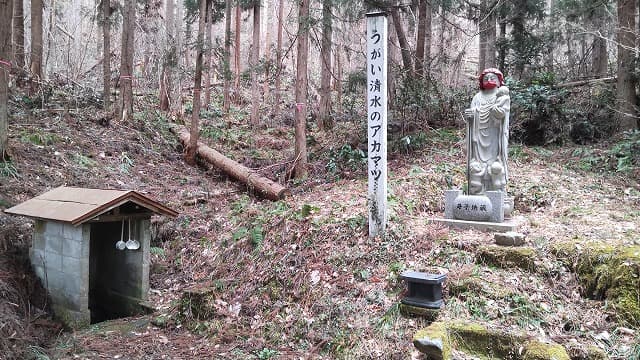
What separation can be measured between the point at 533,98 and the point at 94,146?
11.7 meters

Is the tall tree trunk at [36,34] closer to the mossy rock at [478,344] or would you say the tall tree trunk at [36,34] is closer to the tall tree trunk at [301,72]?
the tall tree trunk at [301,72]

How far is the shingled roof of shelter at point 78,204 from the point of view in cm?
664

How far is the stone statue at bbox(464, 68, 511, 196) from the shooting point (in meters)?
7.61

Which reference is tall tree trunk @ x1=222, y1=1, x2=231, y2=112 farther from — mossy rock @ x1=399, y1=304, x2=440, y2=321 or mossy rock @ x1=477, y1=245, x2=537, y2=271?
mossy rock @ x1=399, y1=304, x2=440, y2=321

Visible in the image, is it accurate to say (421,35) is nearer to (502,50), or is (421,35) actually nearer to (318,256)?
(502,50)

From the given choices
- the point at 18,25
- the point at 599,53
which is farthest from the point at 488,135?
the point at 18,25

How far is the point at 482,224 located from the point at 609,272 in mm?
1846

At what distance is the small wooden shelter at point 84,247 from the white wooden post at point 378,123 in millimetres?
3245

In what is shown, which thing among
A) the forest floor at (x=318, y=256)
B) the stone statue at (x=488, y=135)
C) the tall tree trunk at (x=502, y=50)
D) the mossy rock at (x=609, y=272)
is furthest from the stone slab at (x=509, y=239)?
the tall tree trunk at (x=502, y=50)

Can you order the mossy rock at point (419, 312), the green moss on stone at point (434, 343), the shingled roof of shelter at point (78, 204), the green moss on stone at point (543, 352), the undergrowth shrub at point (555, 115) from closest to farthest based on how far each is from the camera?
→ 1. the green moss on stone at point (543, 352)
2. the green moss on stone at point (434, 343)
3. the mossy rock at point (419, 312)
4. the shingled roof of shelter at point (78, 204)
5. the undergrowth shrub at point (555, 115)

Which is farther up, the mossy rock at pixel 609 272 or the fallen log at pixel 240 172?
the fallen log at pixel 240 172

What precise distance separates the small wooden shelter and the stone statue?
4.98 metres

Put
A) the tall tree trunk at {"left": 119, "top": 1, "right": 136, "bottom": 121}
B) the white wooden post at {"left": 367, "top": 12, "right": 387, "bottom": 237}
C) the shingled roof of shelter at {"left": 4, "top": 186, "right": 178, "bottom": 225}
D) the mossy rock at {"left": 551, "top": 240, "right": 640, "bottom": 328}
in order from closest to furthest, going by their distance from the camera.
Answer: the mossy rock at {"left": 551, "top": 240, "right": 640, "bottom": 328} < the shingled roof of shelter at {"left": 4, "top": 186, "right": 178, "bottom": 225} < the white wooden post at {"left": 367, "top": 12, "right": 387, "bottom": 237} < the tall tree trunk at {"left": 119, "top": 1, "right": 136, "bottom": 121}

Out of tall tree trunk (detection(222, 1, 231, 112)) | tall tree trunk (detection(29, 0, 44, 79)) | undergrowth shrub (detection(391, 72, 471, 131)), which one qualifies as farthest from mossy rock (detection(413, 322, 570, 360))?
tall tree trunk (detection(29, 0, 44, 79))
